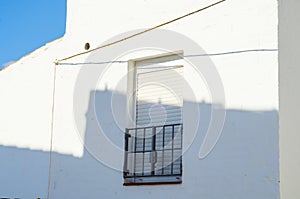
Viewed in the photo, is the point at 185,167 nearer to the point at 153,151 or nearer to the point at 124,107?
the point at 153,151

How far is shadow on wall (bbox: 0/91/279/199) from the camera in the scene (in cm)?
646

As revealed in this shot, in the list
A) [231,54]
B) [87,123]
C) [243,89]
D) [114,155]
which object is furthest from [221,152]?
[87,123]

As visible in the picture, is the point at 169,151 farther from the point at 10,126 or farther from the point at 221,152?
the point at 10,126

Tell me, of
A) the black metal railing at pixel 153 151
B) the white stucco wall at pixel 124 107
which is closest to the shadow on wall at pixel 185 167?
the white stucco wall at pixel 124 107

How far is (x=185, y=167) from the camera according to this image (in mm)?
7328

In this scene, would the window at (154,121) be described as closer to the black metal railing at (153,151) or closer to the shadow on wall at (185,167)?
the black metal railing at (153,151)

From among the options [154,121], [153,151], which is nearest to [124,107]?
[154,121]

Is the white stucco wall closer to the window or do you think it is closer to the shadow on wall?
the shadow on wall

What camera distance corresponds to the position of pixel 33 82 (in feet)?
31.6

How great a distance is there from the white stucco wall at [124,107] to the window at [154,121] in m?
0.17

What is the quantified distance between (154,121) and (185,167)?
1.05 metres

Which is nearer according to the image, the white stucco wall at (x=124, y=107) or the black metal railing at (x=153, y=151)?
the white stucco wall at (x=124, y=107)

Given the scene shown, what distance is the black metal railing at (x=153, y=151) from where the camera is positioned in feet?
25.2

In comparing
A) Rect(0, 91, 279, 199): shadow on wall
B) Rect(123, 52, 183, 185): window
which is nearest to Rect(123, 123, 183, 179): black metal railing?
Rect(123, 52, 183, 185): window
